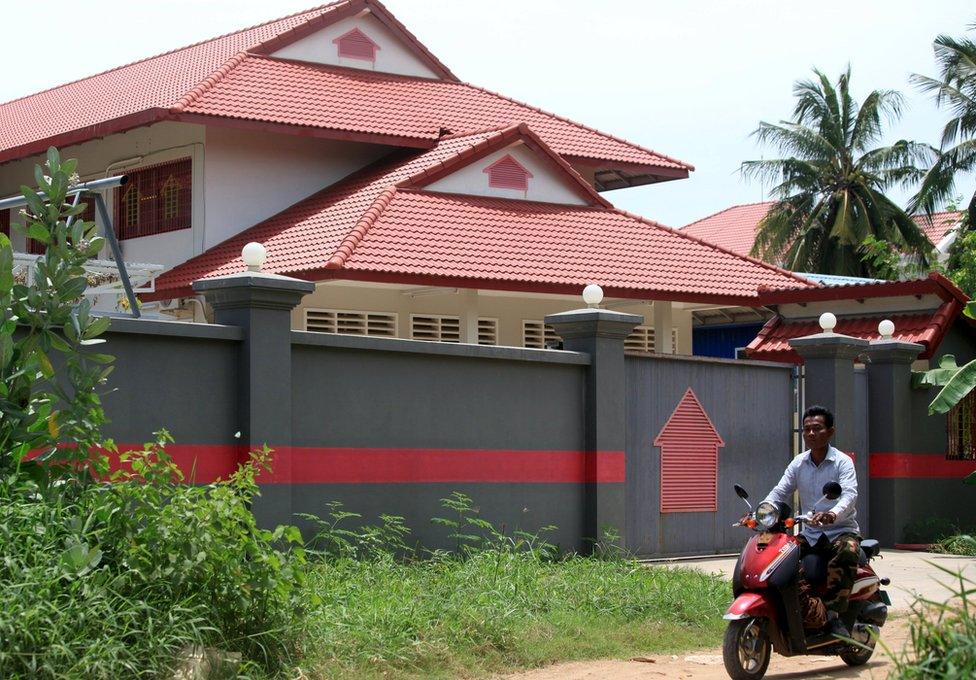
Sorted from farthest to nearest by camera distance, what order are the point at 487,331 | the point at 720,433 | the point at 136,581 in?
the point at 487,331
the point at 720,433
the point at 136,581

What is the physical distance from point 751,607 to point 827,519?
2.53 ft

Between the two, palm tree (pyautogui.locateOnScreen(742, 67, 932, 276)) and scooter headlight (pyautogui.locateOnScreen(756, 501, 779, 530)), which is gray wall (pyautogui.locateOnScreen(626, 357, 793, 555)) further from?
palm tree (pyautogui.locateOnScreen(742, 67, 932, 276))

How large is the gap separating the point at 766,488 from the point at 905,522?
234 centimetres

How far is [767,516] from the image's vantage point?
8430 millimetres

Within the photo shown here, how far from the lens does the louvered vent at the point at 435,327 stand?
19969 millimetres

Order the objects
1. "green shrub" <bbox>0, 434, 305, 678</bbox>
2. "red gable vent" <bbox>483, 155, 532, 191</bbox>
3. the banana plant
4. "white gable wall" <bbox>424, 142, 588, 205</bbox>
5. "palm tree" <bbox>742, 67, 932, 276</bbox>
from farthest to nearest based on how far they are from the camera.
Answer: "palm tree" <bbox>742, 67, 932, 276</bbox> → "red gable vent" <bbox>483, 155, 532, 191</bbox> → "white gable wall" <bbox>424, 142, 588, 205</bbox> → the banana plant → "green shrub" <bbox>0, 434, 305, 678</bbox>

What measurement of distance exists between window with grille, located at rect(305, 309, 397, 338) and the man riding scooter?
34.1 ft

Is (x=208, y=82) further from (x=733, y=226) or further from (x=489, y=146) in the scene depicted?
(x=733, y=226)

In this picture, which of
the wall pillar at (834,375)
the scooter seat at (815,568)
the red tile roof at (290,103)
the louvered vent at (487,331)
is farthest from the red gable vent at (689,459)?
the red tile roof at (290,103)

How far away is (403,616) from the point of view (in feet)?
29.0

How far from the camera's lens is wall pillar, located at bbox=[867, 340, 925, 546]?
54.4 feet

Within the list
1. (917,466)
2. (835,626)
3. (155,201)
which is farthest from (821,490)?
→ (155,201)

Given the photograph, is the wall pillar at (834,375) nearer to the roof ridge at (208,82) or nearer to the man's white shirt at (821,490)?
the man's white shirt at (821,490)

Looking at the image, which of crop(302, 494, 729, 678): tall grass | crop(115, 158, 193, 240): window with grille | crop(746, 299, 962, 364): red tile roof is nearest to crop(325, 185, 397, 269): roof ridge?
crop(115, 158, 193, 240): window with grille
